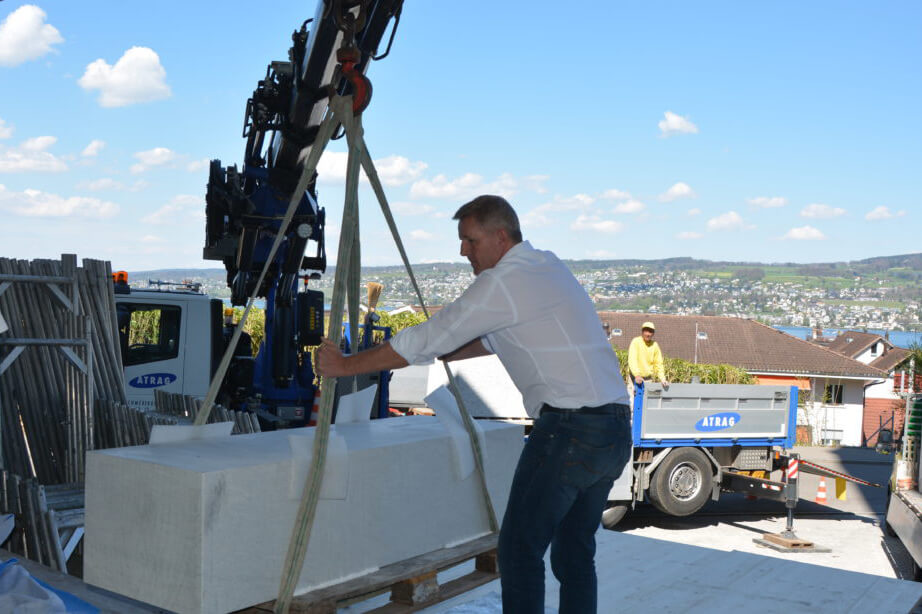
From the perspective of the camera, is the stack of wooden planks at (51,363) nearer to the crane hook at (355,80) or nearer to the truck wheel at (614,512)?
the crane hook at (355,80)

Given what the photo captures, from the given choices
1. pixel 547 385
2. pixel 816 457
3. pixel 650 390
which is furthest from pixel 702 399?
pixel 816 457

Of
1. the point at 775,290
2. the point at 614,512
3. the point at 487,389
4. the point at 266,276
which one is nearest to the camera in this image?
the point at 266,276

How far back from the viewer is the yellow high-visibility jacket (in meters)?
10.4

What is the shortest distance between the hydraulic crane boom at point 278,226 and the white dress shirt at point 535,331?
4.68 meters

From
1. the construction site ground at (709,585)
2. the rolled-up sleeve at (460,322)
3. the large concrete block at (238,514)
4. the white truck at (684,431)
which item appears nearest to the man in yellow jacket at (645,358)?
the white truck at (684,431)

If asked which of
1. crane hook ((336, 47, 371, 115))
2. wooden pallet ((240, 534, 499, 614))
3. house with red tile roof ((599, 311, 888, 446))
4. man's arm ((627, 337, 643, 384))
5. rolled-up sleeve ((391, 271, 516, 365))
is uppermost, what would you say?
crane hook ((336, 47, 371, 115))

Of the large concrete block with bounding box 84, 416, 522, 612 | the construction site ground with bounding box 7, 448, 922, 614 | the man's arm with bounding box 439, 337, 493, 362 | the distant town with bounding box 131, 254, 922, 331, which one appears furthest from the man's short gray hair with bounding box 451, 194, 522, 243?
the distant town with bounding box 131, 254, 922, 331

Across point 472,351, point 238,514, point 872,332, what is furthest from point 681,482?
point 872,332

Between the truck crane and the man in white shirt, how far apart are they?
4.36 m

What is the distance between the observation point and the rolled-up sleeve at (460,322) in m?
2.84

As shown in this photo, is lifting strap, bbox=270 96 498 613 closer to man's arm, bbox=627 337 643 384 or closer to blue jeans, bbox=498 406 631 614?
blue jeans, bbox=498 406 631 614

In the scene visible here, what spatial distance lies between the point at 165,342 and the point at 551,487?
614cm

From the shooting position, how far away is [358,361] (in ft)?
9.32

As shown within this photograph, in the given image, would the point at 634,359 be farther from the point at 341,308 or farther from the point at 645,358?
the point at 341,308
